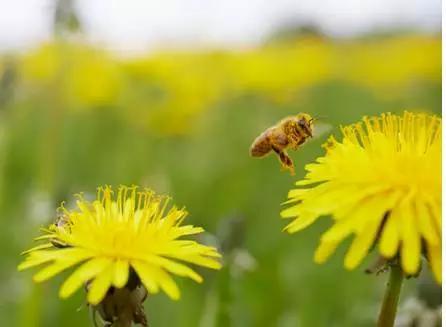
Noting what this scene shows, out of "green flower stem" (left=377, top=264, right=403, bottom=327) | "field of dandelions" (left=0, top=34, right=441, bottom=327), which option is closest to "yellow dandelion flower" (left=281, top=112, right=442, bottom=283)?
"green flower stem" (left=377, top=264, right=403, bottom=327)

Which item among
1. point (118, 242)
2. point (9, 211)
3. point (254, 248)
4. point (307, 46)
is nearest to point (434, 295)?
point (118, 242)

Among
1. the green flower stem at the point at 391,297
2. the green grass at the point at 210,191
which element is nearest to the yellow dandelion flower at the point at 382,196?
the green flower stem at the point at 391,297

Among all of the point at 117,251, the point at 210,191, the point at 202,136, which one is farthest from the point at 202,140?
the point at 117,251

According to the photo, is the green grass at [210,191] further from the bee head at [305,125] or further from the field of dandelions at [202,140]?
the bee head at [305,125]

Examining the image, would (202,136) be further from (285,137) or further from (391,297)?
(391,297)

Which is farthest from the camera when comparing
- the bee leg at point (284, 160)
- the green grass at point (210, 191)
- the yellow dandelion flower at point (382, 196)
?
the green grass at point (210, 191)

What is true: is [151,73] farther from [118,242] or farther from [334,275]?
[118,242]
